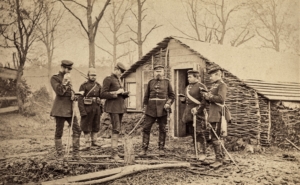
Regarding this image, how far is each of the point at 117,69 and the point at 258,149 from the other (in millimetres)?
3432

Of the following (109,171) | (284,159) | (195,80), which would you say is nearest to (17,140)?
(109,171)

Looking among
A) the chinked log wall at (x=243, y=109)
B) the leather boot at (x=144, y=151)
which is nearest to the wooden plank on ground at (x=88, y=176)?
the leather boot at (x=144, y=151)

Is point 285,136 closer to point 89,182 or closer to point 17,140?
point 89,182

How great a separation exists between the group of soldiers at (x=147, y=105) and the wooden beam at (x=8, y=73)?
3612 mm

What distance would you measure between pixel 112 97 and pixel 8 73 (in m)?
5.37

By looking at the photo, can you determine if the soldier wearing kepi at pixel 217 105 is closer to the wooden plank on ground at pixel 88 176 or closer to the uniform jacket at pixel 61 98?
the wooden plank on ground at pixel 88 176

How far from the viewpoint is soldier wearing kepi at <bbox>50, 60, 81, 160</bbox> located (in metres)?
4.77

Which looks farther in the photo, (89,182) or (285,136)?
(285,136)

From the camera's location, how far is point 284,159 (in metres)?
5.40

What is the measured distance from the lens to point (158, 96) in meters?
5.50

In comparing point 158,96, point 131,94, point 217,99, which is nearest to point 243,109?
point 217,99

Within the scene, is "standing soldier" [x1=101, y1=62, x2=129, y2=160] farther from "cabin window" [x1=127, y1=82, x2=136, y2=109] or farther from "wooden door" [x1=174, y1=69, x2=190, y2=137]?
"cabin window" [x1=127, y1=82, x2=136, y2=109]

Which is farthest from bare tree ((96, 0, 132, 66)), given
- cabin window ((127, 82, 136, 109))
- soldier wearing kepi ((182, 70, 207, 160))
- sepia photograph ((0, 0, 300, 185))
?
soldier wearing kepi ((182, 70, 207, 160))

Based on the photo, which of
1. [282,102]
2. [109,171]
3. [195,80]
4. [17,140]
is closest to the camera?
[109,171]
